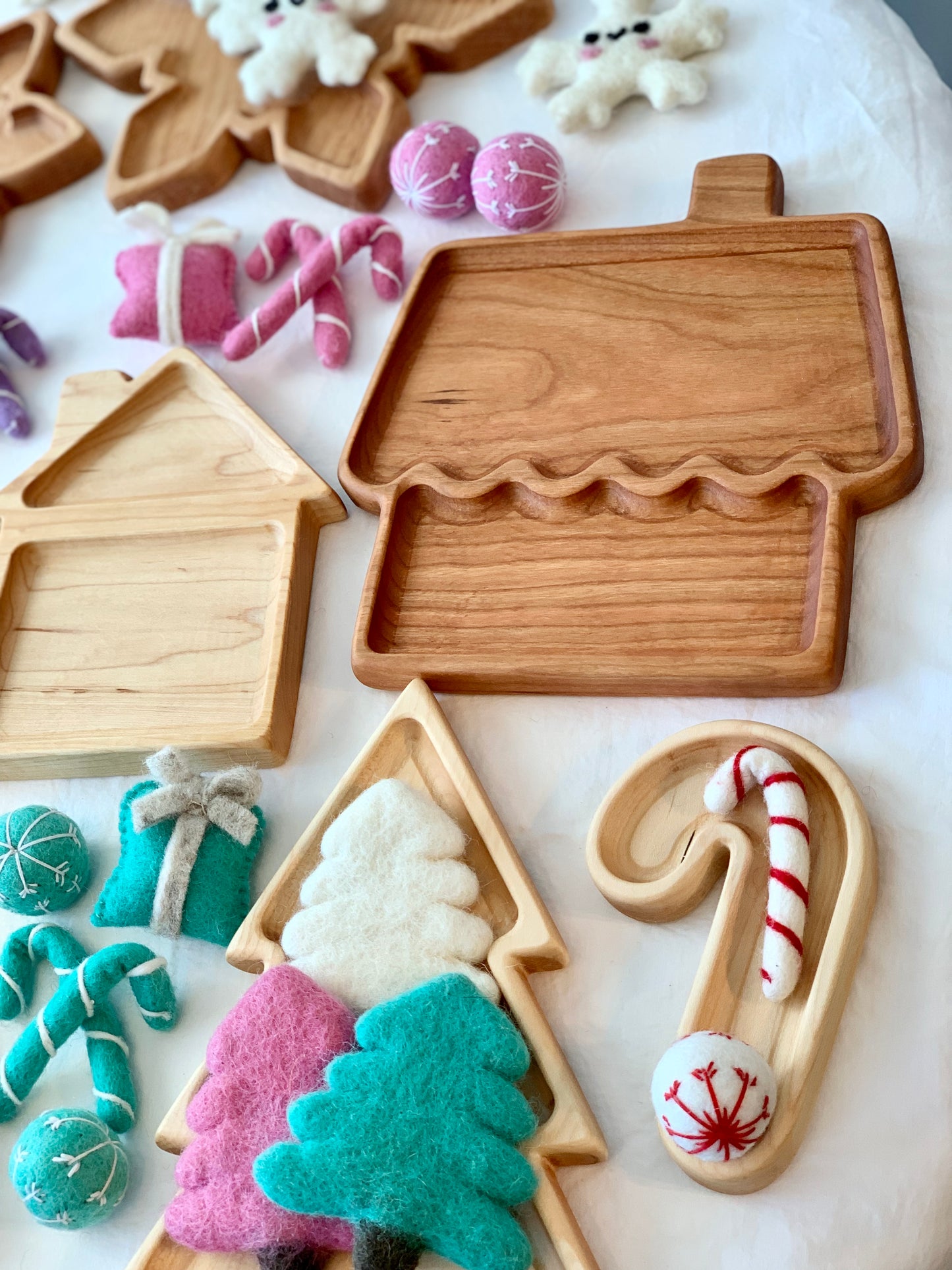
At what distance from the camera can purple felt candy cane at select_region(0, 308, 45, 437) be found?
3.64 feet

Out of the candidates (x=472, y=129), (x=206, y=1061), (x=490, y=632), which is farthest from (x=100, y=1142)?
(x=472, y=129)

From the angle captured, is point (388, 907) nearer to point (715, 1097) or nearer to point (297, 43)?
point (715, 1097)

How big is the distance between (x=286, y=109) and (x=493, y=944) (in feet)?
2.92

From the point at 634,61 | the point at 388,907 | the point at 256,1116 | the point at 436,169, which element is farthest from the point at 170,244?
the point at 256,1116

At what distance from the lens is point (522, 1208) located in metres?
0.68

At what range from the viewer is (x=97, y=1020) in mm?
791

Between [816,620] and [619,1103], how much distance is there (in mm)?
344

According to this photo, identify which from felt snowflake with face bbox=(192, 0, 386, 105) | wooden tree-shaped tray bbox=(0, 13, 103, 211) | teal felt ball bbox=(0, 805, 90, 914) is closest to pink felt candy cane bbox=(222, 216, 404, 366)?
felt snowflake with face bbox=(192, 0, 386, 105)

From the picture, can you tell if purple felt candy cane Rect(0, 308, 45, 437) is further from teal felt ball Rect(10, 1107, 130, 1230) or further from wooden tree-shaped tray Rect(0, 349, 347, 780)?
teal felt ball Rect(10, 1107, 130, 1230)

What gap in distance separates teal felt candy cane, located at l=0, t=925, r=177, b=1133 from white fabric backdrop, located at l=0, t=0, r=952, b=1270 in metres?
0.02

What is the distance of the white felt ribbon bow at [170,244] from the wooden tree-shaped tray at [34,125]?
0.52ft

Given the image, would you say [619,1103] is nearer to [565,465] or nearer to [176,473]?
[565,465]

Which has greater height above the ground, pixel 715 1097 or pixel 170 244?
pixel 170 244

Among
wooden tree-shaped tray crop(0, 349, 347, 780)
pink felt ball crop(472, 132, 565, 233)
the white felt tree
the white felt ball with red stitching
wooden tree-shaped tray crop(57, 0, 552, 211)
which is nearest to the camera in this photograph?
the white felt ball with red stitching
